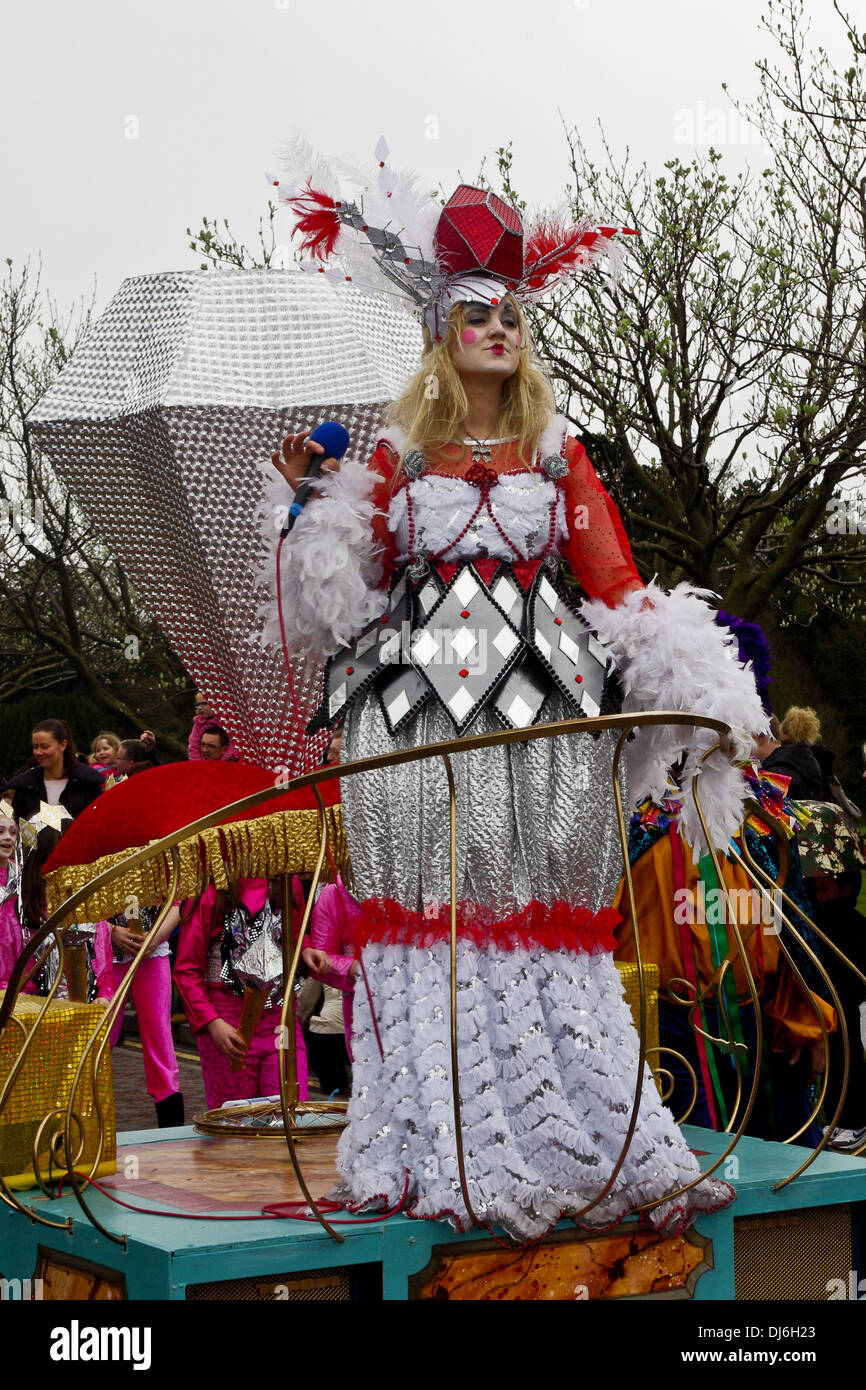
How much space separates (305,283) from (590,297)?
854 cm

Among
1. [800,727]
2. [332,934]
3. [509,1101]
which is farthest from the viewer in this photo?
[800,727]

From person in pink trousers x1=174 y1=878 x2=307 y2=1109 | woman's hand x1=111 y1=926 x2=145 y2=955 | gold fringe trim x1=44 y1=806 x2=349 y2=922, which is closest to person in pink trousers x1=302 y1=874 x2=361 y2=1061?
person in pink trousers x1=174 y1=878 x2=307 y2=1109

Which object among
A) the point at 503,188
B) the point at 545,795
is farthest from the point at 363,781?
the point at 503,188

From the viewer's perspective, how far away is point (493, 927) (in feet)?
10.6

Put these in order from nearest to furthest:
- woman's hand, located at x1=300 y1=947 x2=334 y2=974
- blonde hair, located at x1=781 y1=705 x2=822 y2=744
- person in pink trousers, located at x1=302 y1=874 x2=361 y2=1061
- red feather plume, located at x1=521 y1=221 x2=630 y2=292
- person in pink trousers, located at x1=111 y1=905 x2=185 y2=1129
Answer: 1. red feather plume, located at x1=521 y1=221 x2=630 y2=292
2. woman's hand, located at x1=300 y1=947 x2=334 y2=974
3. person in pink trousers, located at x1=302 y1=874 x2=361 y2=1061
4. person in pink trousers, located at x1=111 y1=905 x2=185 y2=1129
5. blonde hair, located at x1=781 y1=705 x2=822 y2=744

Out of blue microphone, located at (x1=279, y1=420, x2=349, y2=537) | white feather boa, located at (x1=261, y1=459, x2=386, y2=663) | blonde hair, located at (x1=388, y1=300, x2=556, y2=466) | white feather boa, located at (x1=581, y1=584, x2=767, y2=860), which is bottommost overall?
white feather boa, located at (x1=581, y1=584, x2=767, y2=860)

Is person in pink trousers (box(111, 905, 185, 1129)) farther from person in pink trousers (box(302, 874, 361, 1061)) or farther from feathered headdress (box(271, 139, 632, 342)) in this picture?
feathered headdress (box(271, 139, 632, 342))

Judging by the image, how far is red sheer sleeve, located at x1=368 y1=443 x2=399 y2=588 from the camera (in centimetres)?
352

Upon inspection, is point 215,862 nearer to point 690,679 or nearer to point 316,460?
point 316,460

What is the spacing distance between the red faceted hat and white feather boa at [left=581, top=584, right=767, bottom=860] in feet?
2.64

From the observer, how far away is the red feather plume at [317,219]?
358cm

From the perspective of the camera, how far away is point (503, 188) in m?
13.2

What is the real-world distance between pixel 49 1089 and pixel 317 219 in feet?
6.72

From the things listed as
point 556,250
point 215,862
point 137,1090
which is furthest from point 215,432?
point 137,1090
